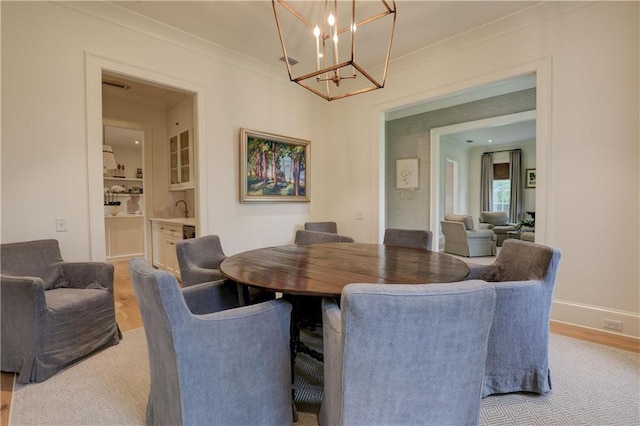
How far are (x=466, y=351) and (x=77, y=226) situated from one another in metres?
3.06

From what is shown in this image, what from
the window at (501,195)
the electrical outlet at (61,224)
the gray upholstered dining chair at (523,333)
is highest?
the window at (501,195)

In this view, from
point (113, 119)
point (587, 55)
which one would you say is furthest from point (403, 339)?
point (113, 119)

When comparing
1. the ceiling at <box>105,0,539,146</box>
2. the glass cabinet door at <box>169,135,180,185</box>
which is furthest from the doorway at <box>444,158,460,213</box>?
the glass cabinet door at <box>169,135,180,185</box>

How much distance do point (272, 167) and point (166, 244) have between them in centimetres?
199

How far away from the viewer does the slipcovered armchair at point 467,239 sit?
6090mm

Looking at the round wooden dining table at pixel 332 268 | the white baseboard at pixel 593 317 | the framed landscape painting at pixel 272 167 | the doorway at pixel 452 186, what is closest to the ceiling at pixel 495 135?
the doorway at pixel 452 186

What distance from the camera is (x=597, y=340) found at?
240 centimetres

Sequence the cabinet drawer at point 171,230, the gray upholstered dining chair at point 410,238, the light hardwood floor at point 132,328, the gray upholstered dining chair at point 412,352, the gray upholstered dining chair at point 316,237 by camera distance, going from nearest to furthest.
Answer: the gray upholstered dining chair at point 412,352
the light hardwood floor at point 132,328
the gray upholstered dining chair at point 410,238
the gray upholstered dining chair at point 316,237
the cabinet drawer at point 171,230

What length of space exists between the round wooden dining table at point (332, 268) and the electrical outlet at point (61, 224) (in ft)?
5.53

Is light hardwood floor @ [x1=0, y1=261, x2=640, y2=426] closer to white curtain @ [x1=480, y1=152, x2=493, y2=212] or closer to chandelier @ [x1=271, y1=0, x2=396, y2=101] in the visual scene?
chandelier @ [x1=271, y1=0, x2=396, y2=101]

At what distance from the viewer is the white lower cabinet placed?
4.16m

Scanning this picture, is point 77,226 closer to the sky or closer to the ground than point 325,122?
closer to the ground

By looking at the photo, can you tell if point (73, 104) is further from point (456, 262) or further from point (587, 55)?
point (587, 55)

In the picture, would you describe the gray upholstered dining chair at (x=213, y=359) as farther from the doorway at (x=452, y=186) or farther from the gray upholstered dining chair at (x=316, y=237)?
the doorway at (x=452, y=186)
